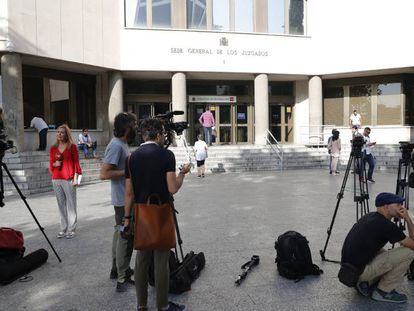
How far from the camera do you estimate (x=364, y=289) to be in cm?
396

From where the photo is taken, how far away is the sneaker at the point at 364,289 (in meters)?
3.95

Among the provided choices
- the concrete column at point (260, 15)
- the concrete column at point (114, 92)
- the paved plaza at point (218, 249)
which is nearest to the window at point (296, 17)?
the concrete column at point (260, 15)

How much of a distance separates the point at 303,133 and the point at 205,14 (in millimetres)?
8486

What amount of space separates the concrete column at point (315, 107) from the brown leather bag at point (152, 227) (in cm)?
1921

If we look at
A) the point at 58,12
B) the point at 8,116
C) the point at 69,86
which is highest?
the point at 58,12

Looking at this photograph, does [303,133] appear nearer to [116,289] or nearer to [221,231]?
[221,231]

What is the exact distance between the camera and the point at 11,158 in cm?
1313

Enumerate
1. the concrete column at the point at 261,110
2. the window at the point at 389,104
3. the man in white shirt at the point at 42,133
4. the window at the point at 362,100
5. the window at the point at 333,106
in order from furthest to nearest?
the window at the point at 333,106
the window at the point at 362,100
the window at the point at 389,104
the concrete column at the point at 261,110
the man in white shirt at the point at 42,133

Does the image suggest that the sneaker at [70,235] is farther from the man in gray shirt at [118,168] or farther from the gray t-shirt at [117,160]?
the gray t-shirt at [117,160]

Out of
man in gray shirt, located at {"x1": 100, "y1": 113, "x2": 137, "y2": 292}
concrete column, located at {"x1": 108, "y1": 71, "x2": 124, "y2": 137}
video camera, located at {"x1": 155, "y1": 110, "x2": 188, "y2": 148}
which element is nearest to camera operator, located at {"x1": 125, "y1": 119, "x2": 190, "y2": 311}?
video camera, located at {"x1": 155, "y1": 110, "x2": 188, "y2": 148}

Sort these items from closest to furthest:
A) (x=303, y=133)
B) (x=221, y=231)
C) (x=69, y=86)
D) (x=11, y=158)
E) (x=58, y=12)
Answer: (x=221, y=231) < (x=11, y=158) < (x=58, y=12) < (x=69, y=86) < (x=303, y=133)

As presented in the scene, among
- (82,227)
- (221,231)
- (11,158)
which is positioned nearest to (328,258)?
(221,231)

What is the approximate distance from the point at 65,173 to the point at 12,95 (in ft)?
32.6

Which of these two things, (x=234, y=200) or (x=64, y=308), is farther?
(x=234, y=200)
